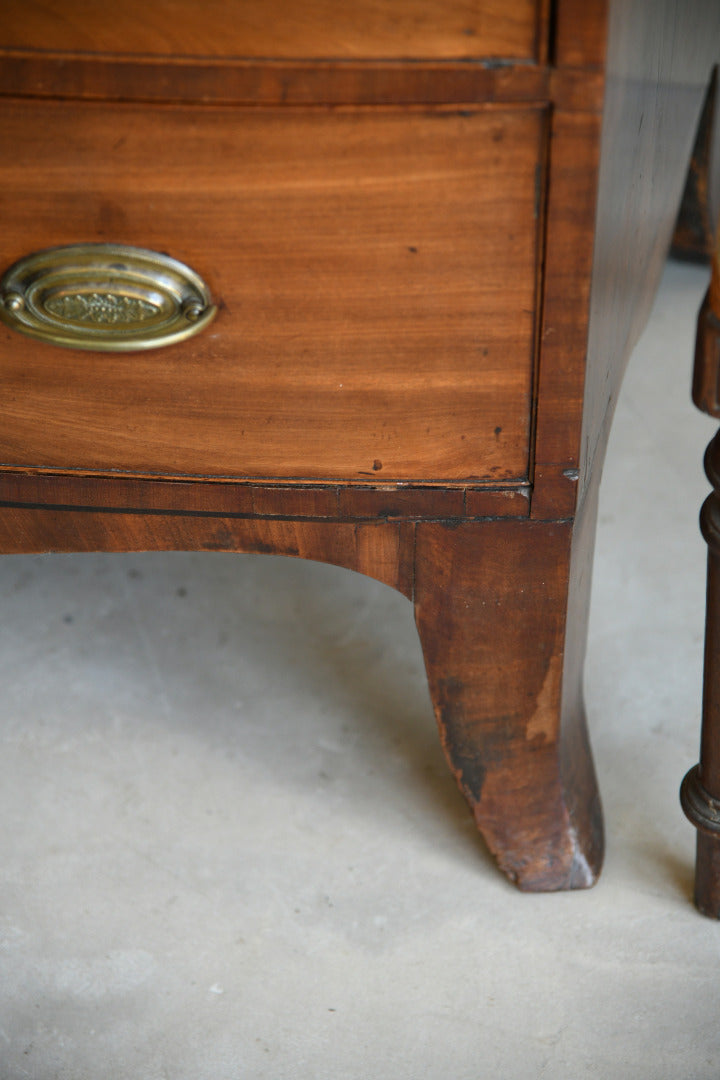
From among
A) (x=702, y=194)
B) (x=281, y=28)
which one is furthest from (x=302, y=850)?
(x=702, y=194)

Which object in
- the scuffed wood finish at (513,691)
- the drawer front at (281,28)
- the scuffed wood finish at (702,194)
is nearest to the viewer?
the drawer front at (281,28)

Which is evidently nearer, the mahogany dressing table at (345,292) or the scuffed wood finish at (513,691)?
the mahogany dressing table at (345,292)

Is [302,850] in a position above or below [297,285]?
below

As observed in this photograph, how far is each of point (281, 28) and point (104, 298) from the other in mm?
131

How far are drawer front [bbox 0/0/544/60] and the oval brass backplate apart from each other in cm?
8

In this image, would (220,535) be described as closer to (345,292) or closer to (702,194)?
(345,292)

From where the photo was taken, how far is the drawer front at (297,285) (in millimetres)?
465

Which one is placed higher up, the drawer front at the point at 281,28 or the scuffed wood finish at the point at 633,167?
the drawer front at the point at 281,28

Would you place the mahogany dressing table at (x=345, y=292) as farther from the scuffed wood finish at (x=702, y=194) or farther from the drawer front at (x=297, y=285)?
the scuffed wood finish at (x=702, y=194)

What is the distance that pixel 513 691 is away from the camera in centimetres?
62

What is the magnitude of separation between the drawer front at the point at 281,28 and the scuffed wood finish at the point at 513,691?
0.22 meters

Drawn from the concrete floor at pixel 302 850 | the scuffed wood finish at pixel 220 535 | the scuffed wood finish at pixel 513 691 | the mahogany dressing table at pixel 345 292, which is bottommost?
the concrete floor at pixel 302 850

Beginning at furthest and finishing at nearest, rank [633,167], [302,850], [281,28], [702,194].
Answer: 1. [702,194]
2. [302,850]
3. [633,167]
4. [281,28]

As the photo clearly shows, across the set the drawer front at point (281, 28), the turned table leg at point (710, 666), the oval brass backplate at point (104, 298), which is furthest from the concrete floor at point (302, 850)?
the drawer front at point (281, 28)
